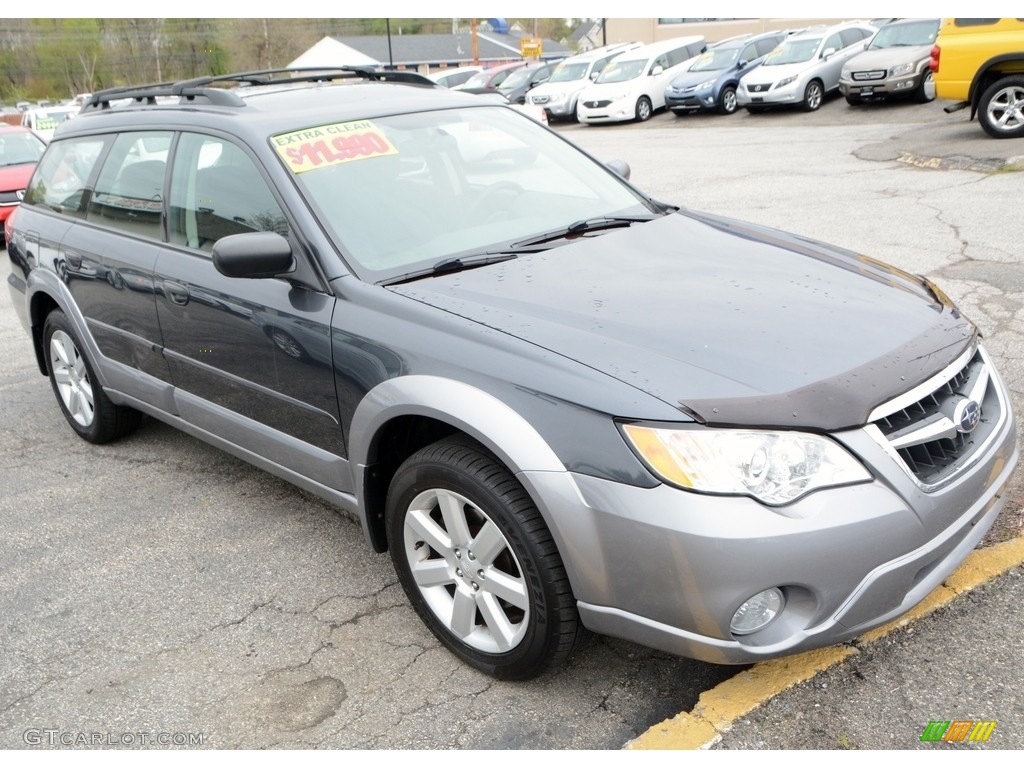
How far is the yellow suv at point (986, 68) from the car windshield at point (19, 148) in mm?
11794

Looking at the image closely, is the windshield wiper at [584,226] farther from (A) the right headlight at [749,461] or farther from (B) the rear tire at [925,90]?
(B) the rear tire at [925,90]

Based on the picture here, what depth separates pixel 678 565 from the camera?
2.31m

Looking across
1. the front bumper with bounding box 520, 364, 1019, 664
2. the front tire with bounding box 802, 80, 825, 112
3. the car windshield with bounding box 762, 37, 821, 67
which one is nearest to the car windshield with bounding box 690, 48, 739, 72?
the car windshield with bounding box 762, 37, 821, 67

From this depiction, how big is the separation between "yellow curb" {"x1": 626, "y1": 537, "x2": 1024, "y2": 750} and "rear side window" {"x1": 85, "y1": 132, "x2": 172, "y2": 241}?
276cm

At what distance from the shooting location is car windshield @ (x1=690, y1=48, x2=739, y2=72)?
2217 cm

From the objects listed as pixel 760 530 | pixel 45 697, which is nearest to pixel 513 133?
pixel 760 530

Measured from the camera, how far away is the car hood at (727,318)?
243cm

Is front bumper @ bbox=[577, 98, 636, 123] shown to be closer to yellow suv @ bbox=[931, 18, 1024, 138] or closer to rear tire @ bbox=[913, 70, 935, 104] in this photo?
rear tire @ bbox=[913, 70, 935, 104]

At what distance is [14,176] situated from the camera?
12.3 meters

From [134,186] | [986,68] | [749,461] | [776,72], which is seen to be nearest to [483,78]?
[776,72]

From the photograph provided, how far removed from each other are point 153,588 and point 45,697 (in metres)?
0.66

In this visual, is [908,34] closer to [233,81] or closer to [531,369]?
[233,81]

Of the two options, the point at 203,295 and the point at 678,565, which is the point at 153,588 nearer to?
the point at 203,295

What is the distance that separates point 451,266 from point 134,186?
1.81 metres
